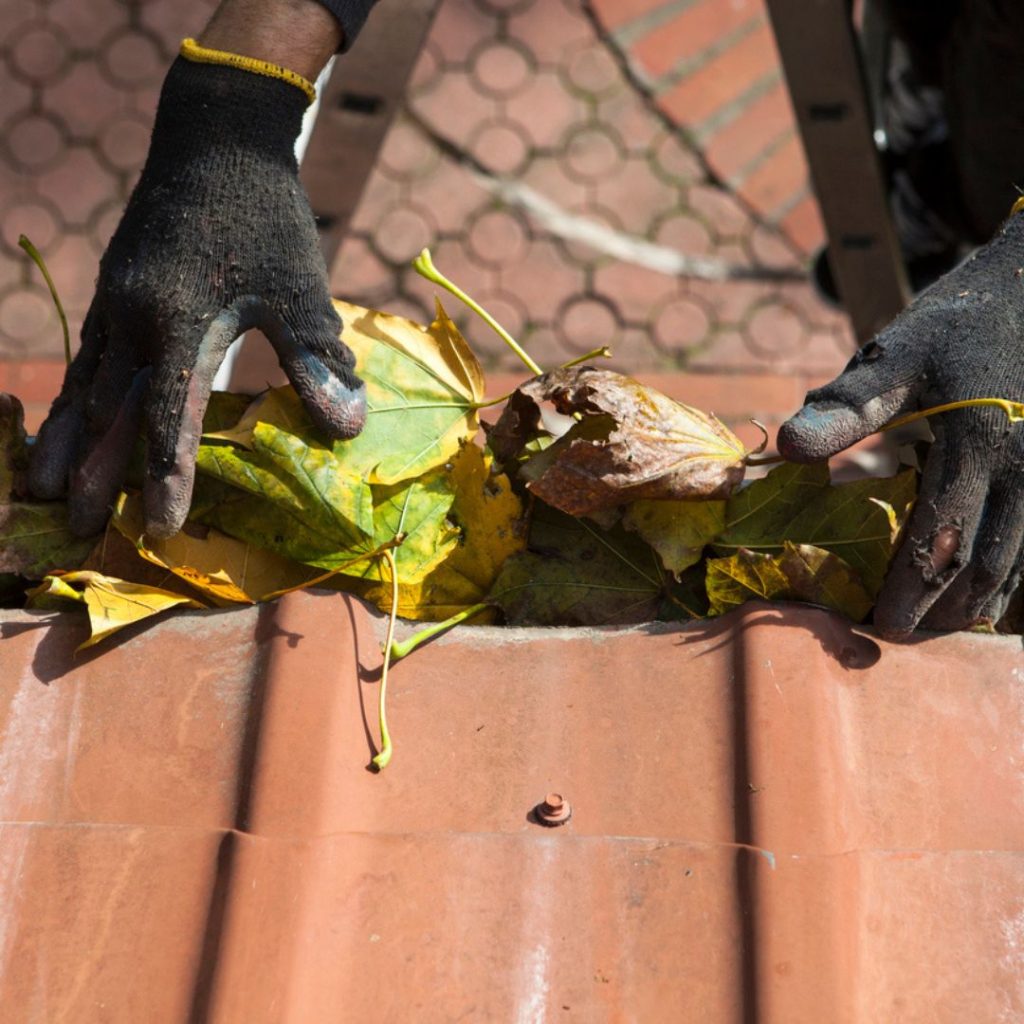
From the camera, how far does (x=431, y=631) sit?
3.88ft

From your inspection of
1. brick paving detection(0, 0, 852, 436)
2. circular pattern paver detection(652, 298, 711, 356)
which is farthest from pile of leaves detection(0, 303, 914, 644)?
circular pattern paver detection(652, 298, 711, 356)

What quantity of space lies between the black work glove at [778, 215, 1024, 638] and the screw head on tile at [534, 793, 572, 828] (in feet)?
1.03

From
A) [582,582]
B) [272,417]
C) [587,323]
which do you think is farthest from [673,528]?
[587,323]

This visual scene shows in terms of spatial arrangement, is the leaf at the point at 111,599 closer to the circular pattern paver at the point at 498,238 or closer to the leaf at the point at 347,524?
the leaf at the point at 347,524

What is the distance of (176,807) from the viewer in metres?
1.05

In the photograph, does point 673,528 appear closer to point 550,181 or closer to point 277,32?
point 277,32

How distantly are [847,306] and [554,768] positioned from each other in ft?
6.61

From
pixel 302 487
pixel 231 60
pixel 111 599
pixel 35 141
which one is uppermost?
pixel 35 141

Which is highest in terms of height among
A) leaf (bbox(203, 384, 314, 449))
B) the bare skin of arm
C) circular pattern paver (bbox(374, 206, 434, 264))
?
circular pattern paver (bbox(374, 206, 434, 264))

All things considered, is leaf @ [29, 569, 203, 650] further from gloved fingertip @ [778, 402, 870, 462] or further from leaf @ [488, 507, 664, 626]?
gloved fingertip @ [778, 402, 870, 462]

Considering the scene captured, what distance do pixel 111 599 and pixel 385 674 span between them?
0.23 metres

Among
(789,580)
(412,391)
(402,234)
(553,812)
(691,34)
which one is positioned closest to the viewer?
(553,812)

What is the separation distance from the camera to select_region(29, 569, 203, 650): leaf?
1.12 metres

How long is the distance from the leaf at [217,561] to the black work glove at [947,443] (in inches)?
17.5
